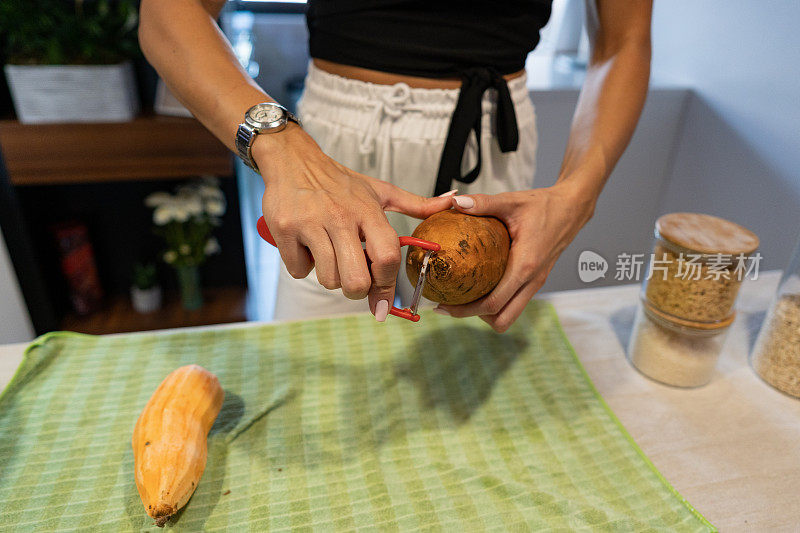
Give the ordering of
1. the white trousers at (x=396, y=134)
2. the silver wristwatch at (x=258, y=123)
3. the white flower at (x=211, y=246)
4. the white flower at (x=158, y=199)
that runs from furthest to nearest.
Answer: the white flower at (x=211, y=246), the white flower at (x=158, y=199), the white trousers at (x=396, y=134), the silver wristwatch at (x=258, y=123)

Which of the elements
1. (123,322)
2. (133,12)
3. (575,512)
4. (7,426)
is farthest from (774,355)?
(123,322)

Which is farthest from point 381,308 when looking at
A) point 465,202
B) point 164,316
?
point 164,316

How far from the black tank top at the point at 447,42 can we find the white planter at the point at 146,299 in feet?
5.70

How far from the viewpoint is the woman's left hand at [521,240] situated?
71cm

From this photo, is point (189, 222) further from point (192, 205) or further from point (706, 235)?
point (706, 235)

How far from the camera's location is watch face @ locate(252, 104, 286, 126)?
68cm

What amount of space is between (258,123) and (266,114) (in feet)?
0.06

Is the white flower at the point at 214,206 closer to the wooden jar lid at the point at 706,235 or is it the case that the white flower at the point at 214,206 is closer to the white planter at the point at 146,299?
the white planter at the point at 146,299

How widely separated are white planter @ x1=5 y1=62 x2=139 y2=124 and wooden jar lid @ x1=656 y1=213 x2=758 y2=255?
66.6 inches

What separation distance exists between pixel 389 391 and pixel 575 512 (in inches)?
13.2

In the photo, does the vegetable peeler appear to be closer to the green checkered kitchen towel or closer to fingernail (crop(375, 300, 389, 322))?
fingernail (crop(375, 300, 389, 322))

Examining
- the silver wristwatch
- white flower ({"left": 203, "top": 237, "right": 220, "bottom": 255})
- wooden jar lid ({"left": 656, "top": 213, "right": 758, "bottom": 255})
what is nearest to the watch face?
the silver wristwatch

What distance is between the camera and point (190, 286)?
7.64 feet

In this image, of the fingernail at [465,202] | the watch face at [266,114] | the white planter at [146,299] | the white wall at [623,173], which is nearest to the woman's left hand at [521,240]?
the fingernail at [465,202]
